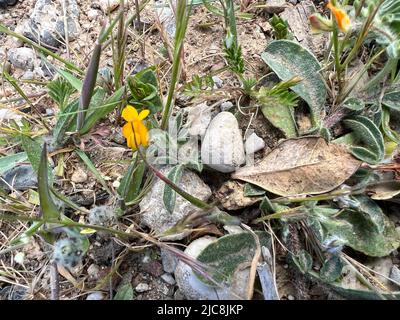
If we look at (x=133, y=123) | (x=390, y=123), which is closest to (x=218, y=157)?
(x=133, y=123)

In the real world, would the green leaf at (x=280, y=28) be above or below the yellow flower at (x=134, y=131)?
above

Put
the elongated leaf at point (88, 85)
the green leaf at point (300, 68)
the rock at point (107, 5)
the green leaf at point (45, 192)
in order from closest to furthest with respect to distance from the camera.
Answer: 1. the green leaf at point (45, 192)
2. the elongated leaf at point (88, 85)
3. the green leaf at point (300, 68)
4. the rock at point (107, 5)

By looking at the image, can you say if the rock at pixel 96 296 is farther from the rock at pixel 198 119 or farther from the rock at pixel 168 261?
the rock at pixel 198 119

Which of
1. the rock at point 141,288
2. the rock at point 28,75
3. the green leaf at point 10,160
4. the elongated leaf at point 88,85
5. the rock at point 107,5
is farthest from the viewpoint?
the rock at point 107,5

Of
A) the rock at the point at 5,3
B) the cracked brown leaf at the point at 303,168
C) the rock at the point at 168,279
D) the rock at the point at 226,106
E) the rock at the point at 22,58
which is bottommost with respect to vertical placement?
the rock at the point at 168,279

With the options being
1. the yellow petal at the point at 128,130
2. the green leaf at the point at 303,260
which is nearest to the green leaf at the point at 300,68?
the green leaf at the point at 303,260

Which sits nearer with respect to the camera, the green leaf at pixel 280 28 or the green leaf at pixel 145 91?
the green leaf at pixel 145 91
